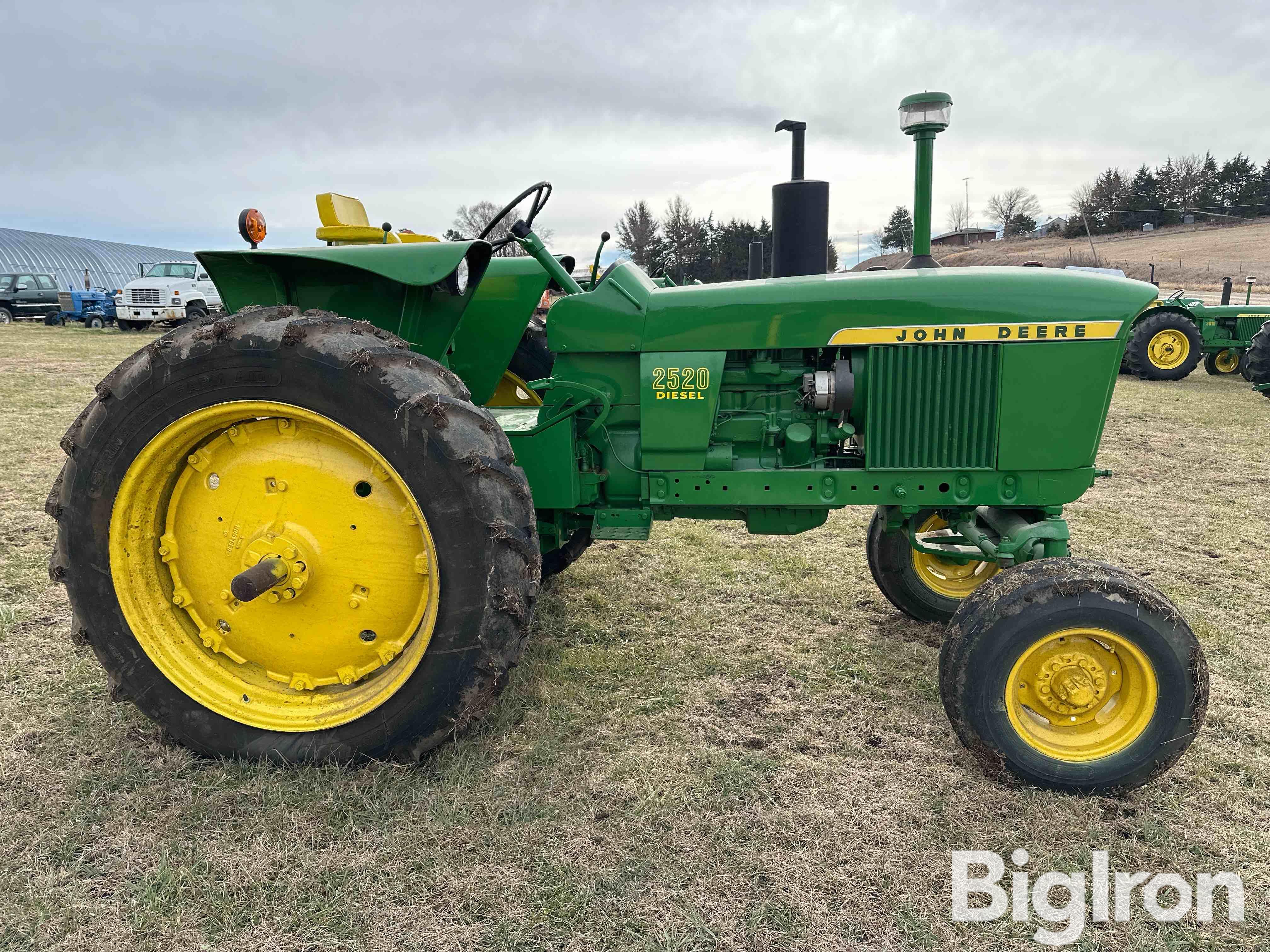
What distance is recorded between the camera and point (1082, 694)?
233 cm

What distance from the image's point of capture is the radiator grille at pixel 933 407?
8.50ft

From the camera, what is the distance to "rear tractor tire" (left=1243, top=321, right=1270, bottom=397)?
10195 millimetres

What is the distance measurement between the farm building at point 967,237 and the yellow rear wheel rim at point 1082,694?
44616mm

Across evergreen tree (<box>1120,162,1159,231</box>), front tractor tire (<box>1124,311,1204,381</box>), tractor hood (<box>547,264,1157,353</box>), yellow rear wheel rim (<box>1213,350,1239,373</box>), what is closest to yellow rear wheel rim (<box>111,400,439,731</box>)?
tractor hood (<box>547,264,1157,353</box>)

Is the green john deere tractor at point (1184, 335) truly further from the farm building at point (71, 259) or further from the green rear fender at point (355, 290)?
the farm building at point (71, 259)

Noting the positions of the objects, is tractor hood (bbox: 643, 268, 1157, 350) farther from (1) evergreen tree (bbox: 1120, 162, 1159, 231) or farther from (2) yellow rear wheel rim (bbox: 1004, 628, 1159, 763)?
(1) evergreen tree (bbox: 1120, 162, 1159, 231)

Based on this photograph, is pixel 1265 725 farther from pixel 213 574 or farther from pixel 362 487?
pixel 213 574

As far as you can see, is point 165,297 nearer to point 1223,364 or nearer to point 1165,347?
point 1165,347

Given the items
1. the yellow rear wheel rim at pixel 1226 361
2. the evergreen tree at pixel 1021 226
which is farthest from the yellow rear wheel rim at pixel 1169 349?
the evergreen tree at pixel 1021 226

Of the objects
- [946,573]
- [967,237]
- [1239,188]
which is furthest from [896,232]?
[946,573]

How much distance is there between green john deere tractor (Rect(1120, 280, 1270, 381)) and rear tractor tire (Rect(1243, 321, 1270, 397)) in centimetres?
115

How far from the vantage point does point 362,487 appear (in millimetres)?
2391

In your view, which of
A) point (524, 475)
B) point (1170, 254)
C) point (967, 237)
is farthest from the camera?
point (967, 237)

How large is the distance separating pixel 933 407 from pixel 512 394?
2039mm
